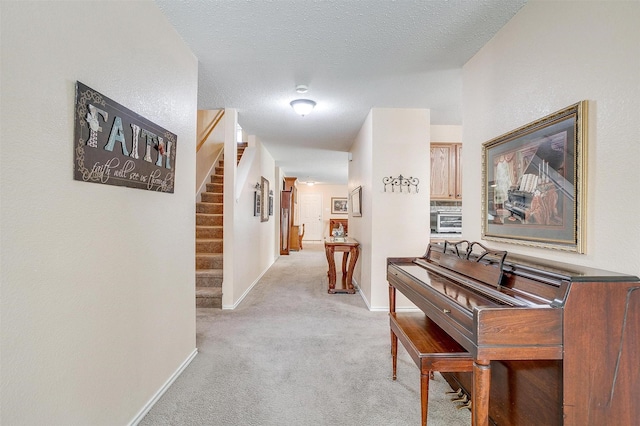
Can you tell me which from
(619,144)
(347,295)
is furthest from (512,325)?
(347,295)

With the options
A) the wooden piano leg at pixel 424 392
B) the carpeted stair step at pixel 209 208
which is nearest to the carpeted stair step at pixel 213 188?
the carpeted stair step at pixel 209 208

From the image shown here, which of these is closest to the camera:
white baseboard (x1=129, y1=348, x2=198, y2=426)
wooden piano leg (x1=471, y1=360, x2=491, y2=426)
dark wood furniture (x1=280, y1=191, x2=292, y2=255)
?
wooden piano leg (x1=471, y1=360, x2=491, y2=426)

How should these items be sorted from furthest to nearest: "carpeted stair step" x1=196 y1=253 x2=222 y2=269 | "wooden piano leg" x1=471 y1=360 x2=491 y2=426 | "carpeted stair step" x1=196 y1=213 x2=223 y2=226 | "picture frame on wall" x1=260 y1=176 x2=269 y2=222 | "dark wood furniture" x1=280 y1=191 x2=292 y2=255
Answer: "dark wood furniture" x1=280 y1=191 x2=292 y2=255
"picture frame on wall" x1=260 y1=176 x2=269 y2=222
"carpeted stair step" x1=196 y1=213 x2=223 y2=226
"carpeted stair step" x1=196 y1=253 x2=222 y2=269
"wooden piano leg" x1=471 y1=360 x2=491 y2=426

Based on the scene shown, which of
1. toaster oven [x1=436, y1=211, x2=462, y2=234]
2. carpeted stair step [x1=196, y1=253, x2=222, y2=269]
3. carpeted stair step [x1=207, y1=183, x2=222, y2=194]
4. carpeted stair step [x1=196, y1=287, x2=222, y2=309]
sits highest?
carpeted stair step [x1=207, y1=183, x2=222, y2=194]

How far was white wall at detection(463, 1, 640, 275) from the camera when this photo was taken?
121 cm

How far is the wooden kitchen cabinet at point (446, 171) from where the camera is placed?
4074 millimetres

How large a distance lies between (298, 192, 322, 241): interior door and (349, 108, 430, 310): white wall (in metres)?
8.53

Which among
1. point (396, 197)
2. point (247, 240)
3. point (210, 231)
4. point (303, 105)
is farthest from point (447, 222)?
point (210, 231)

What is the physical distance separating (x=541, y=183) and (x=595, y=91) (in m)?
0.47

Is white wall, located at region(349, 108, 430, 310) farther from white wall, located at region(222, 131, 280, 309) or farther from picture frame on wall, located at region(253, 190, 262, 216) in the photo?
picture frame on wall, located at region(253, 190, 262, 216)

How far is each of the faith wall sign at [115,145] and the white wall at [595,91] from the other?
215cm

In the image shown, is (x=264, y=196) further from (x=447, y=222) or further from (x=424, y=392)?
(x=424, y=392)

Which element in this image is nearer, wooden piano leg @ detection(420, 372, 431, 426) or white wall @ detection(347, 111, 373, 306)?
wooden piano leg @ detection(420, 372, 431, 426)

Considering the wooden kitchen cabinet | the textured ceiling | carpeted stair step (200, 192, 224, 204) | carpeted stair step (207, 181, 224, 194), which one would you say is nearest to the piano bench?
the textured ceiling
